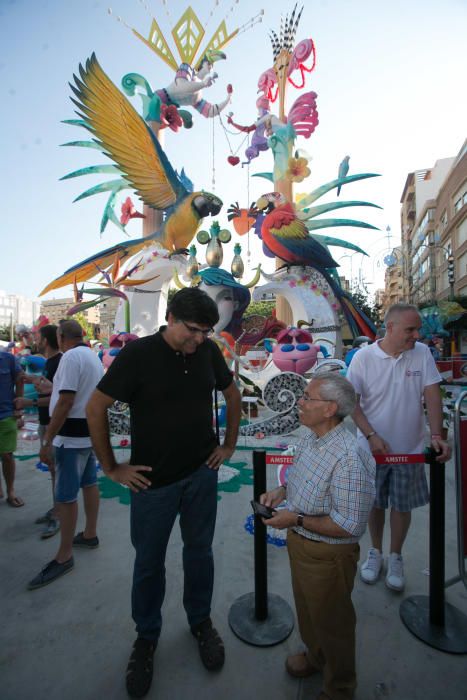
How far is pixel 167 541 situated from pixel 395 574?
4.86 feet

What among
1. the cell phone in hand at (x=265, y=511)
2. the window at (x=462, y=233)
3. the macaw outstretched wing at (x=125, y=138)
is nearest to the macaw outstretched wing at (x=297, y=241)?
the macaw outstretched wing at (x=125, y=138)

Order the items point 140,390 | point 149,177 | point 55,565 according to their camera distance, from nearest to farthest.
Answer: point 140,390
point 55,565
point 149,177

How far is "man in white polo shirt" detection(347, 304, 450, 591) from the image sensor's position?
2.07 metres

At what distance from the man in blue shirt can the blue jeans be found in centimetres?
227

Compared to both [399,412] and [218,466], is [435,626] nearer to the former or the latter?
[399,412]

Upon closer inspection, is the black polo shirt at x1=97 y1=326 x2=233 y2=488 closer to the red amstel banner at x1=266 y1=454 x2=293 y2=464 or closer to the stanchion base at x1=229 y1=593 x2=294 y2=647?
the red amstel banner at x1=266 y1=454 x2=293 y2=464

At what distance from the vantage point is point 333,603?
1309 millimetres

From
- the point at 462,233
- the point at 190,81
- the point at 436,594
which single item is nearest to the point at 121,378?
the point at 436,594

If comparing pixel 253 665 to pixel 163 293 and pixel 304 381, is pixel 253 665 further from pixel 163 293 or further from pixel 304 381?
pixel 163 293

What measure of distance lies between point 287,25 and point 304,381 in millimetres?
16324

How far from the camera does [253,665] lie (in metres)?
1.62

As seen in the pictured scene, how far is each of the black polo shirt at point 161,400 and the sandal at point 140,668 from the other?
0.77 metres

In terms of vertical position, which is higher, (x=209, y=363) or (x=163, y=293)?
(x=163, y=293)

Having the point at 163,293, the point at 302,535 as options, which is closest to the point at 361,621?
the point at 302,535
